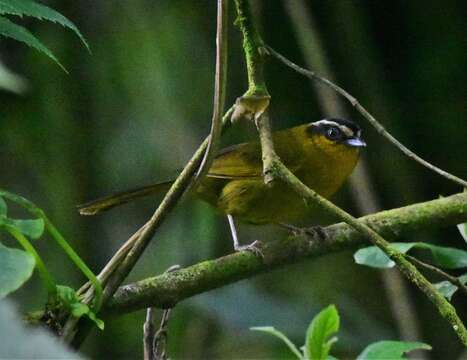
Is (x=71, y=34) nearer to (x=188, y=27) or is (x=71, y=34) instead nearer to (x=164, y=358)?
(x=188, y=27)

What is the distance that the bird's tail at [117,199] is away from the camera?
10.4 feet

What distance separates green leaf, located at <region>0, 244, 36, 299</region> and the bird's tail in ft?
7.26

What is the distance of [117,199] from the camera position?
3.29 metres

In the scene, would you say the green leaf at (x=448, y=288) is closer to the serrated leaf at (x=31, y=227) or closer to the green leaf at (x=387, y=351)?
the green leaf at (x=387, y=351)

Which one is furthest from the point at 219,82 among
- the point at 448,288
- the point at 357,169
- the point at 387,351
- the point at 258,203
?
the point at 357,169

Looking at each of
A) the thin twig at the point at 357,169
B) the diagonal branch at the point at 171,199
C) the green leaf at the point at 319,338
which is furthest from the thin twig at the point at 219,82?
the thin twig at the point at 357,169

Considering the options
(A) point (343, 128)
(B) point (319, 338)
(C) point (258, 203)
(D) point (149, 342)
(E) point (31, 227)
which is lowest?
(C) point (258, 203)

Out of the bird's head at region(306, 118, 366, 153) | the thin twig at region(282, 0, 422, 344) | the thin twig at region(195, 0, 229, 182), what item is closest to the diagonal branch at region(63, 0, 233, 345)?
the thin twig at region(195, 0, 229, 182)

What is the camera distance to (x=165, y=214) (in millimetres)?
1514

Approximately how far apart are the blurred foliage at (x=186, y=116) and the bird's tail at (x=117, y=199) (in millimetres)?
860

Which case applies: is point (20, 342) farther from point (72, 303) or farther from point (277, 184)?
point (277, 184)

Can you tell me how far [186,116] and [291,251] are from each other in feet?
7.69

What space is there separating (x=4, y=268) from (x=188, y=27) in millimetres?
4090

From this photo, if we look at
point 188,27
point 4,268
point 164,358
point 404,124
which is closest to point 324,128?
point 404,124
